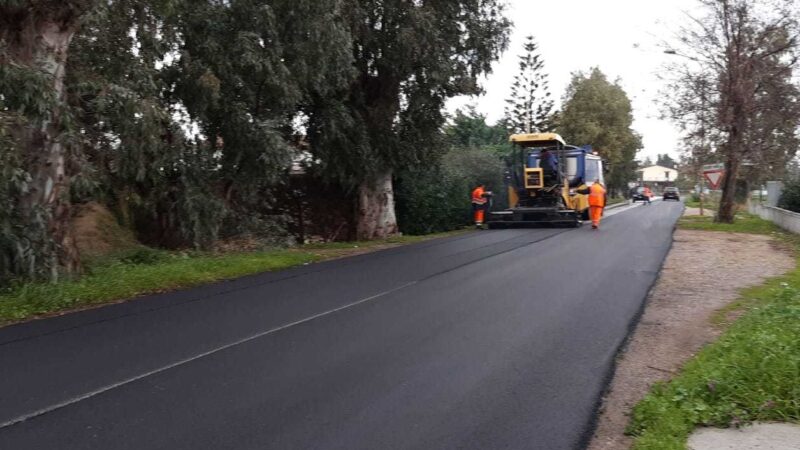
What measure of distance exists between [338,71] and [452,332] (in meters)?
11.2

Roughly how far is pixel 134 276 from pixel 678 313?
8553mm

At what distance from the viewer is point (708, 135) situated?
98.1ft

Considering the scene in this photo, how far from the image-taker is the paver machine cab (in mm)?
27234

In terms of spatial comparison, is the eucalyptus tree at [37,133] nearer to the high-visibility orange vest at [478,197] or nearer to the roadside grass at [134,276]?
the roadside grass at [134,276]

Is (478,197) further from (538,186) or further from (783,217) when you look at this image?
(783,217)

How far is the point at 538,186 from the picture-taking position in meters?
27.8

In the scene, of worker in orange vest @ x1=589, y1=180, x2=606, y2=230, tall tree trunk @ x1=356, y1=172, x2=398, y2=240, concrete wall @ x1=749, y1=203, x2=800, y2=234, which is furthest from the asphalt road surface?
concrete wall @ x1=749, y1=203, x2=800, y2=234

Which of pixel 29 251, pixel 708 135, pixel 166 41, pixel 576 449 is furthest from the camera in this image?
pixel 708 135

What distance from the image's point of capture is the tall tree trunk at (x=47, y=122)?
11.7 metres

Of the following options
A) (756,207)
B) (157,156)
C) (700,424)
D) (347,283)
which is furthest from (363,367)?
(756,207)

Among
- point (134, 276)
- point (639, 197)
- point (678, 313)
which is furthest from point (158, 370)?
point (639, 197)

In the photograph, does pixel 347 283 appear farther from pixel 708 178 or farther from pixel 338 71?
pixel 708 178

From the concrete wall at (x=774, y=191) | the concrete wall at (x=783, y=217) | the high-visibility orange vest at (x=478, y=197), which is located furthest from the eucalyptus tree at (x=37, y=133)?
the concrete wall at (x=774, y=191)

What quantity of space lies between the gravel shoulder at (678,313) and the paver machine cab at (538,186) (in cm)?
Result: 762
